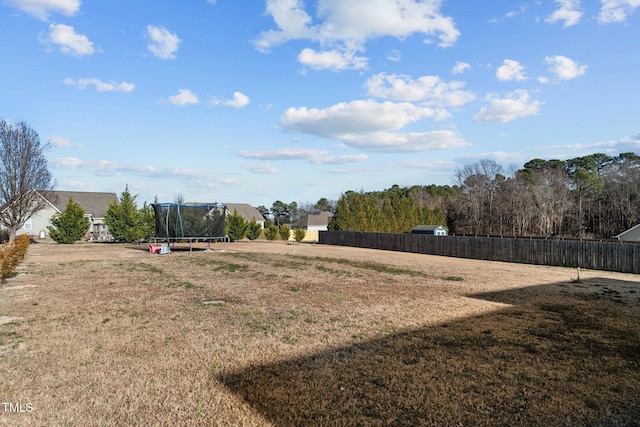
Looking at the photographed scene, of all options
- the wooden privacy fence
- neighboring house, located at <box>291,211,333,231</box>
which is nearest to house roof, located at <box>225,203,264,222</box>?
neighboring house, located at <box>291,211,333,231</box>

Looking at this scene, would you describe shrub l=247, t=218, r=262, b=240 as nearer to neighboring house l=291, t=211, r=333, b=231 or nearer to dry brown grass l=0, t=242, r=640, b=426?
neighboring house l=291, t=211, r=333, b=231

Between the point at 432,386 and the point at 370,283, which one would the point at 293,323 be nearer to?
the point at 432,386

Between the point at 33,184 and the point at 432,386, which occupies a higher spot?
the point at 33,184

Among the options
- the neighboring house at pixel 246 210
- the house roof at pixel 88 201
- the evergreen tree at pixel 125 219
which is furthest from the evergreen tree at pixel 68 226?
the neighboring house at pixel 246 210

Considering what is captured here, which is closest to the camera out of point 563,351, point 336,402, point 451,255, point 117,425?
point 117,425

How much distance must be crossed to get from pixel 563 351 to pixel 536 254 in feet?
57.3

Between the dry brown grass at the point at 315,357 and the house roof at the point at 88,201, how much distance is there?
37830 millimetres

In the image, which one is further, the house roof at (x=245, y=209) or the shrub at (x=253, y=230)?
the house roof at (x=245, y=209)

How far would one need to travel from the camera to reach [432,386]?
164 inches

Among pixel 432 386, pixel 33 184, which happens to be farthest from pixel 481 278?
pixel 33 184

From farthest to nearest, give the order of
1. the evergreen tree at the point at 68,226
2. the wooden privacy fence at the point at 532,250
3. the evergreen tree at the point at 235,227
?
the evergreen tree at the point at 235,227 → the evergreen tree at the point at 68,226 → the wooden privacy fence at the point at 532,250

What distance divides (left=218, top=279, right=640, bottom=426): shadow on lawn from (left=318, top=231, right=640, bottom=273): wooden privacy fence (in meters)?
13.5

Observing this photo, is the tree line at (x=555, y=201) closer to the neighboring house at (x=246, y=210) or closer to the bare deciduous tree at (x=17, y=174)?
the neighboring house at (x=246, y=210)

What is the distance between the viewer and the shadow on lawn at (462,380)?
358 cm
